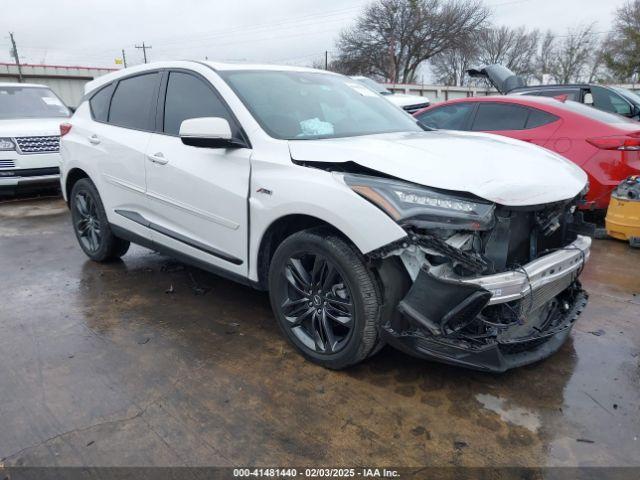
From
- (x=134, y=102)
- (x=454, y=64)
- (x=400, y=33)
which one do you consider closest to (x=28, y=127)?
(x=134, y=102)

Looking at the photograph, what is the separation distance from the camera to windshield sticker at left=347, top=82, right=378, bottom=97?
405cm

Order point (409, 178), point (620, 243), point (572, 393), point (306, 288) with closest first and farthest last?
point (409, 178) < point (572, 393) < point (306, 288) < point (620, 243)

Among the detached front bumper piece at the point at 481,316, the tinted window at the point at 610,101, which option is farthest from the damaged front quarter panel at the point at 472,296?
the tinted window at the point at 610,101

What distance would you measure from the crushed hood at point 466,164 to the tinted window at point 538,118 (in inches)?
119

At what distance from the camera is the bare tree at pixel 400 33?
4378cm

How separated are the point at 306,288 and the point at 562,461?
1495 millimetres

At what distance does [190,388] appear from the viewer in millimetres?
2785

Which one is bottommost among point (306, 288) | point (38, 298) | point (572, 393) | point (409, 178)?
point (38, 298)

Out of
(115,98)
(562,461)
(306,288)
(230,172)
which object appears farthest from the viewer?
(115,98)

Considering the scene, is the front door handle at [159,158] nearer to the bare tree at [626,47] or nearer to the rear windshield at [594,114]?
the rear windshield at [594,114]

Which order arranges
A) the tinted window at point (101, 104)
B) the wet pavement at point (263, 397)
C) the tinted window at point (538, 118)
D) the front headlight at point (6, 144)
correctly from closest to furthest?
the wet pavement at point (263, 397)
the tinted window at point (101, 104)
the tinted window at point (538, 118)
the front headlight at point (6, 144)

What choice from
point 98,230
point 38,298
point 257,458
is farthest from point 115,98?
point 257,458

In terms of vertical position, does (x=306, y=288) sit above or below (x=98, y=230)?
above

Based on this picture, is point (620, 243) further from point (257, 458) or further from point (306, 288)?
point (257, 458)
